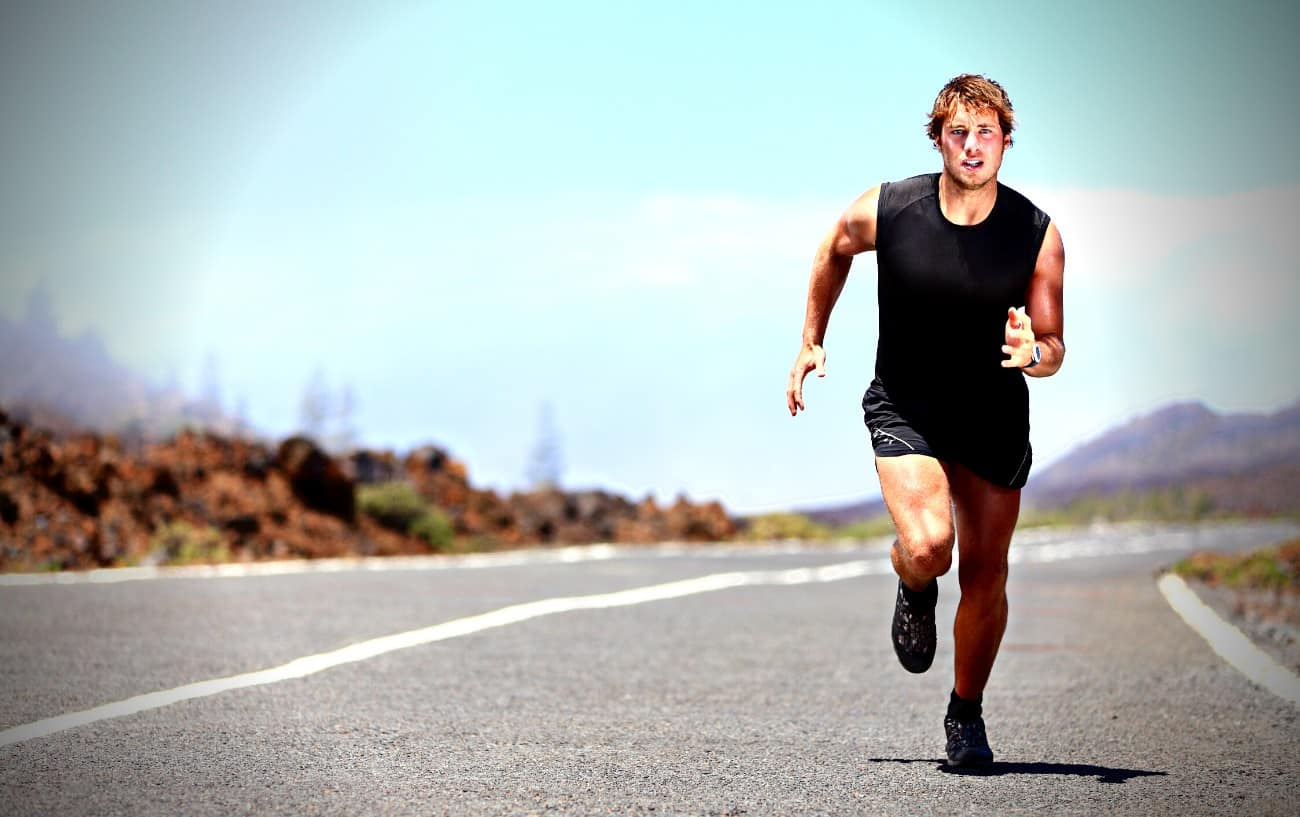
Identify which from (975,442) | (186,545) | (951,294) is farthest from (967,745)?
(186,545)

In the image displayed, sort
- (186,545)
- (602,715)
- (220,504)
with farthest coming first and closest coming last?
(220,504) < (186,545) < (602,715)

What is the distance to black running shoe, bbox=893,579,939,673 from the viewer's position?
630 centimetres

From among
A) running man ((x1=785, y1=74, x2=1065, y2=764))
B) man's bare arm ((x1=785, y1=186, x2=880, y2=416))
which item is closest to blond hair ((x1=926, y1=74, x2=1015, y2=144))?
running man ((x1=785, y1=74, x2=1065, y2=764))

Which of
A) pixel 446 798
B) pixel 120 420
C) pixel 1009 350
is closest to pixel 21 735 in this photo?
pixel 446 798

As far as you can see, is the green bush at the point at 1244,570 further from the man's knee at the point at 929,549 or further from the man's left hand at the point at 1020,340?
the man's left hand at the point at 1020,340

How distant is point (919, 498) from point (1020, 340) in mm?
701

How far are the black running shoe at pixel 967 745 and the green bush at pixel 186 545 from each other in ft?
42.5

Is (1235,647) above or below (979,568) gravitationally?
below

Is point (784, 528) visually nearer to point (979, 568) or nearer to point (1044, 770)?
point (979, 568)

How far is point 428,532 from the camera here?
23.7 meters

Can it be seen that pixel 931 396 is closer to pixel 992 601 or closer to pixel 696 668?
pixel 992 601

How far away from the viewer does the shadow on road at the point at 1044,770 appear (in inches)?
233

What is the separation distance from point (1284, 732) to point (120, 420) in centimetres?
2105

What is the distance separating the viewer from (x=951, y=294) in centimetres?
592
